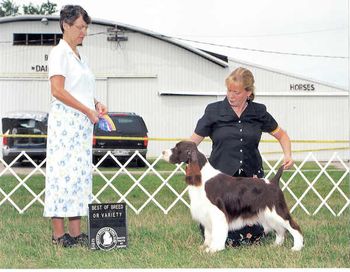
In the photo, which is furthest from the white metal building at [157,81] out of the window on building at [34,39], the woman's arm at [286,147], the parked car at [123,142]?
the woman's arm at [286,147]

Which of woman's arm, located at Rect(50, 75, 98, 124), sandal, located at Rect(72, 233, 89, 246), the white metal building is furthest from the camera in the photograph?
the white metal building

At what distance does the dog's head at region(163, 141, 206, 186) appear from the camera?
13.7 ft

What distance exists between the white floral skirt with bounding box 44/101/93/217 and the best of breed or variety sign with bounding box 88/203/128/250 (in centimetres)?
16

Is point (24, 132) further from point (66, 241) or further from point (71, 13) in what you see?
point (71, 13)

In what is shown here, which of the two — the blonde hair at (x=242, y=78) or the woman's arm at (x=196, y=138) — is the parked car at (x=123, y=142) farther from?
the blonde hair at (x=242, y=78)

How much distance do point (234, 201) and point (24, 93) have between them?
Result: 46.7ft

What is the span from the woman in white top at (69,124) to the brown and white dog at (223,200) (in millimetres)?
654

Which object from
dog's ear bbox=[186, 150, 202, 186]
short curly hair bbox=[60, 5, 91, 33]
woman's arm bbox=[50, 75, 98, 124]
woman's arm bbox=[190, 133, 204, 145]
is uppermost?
short curly hair bbox=[60, 5, 91, 33]

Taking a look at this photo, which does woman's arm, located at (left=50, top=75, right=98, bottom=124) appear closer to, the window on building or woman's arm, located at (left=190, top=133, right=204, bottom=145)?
woman's arm, located at (left=190, top=133, right=204, bottom=145)

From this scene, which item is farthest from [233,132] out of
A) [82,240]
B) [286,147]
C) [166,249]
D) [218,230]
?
[82,240]

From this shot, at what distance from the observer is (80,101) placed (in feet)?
13.8

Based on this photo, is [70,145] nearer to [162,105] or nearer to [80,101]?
[80,101]

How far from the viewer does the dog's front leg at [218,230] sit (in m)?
4.17

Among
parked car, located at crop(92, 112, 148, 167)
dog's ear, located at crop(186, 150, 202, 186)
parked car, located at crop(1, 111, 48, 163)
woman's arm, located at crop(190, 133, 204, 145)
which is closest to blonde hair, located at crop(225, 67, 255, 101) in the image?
woman's arm, located at crop(190, 133, 204, 145)
